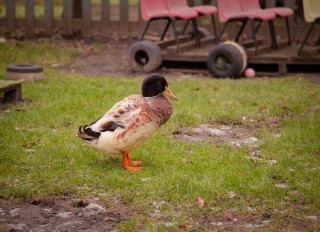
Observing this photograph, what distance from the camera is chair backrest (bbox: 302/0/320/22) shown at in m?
10.3

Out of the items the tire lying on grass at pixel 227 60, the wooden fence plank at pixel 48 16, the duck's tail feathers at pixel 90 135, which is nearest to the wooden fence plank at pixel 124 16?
the wooden fence plank at pixel 48 16

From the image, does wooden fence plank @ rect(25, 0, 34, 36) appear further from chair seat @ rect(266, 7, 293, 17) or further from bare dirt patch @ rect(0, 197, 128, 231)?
bare dirt patch @ rect(0, 197, 128, 231)

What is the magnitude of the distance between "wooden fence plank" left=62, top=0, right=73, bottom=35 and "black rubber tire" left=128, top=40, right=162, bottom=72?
3254 mm

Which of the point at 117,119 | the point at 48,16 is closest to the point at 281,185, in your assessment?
the point at 117,119

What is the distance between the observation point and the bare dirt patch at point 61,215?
482 cm

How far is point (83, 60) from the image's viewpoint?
11805mm

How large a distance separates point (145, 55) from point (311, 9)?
2717 millimetres

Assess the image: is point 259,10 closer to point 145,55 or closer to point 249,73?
point 249,73

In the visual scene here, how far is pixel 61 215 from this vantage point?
16.6ft

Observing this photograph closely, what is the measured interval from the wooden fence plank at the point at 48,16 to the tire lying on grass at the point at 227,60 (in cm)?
447

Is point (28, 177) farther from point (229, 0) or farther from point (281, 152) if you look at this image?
point (229, 0)

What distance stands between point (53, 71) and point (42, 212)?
5762 mm

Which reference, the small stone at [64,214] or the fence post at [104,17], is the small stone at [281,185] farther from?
the fence post at [104,17]

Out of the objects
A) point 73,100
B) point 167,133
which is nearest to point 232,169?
point 167,133
